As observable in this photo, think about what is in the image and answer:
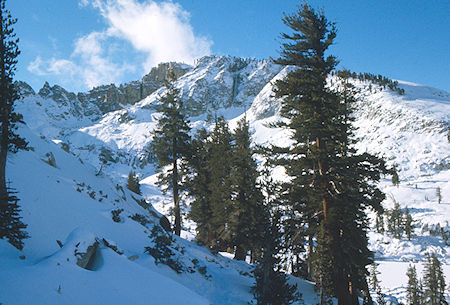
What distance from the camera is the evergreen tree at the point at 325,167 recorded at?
9928 millimetres

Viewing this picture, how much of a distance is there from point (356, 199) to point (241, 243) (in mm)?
10599

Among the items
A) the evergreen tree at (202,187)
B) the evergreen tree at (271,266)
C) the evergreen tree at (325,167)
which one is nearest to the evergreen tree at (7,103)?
the evergreen tree at (271,266)

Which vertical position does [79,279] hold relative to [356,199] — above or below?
below

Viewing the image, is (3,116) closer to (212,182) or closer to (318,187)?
(318,187)

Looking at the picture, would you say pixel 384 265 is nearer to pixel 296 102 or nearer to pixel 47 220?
pixel 296 102

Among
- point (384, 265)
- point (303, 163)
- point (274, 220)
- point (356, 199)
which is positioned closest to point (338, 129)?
point (303, 163)

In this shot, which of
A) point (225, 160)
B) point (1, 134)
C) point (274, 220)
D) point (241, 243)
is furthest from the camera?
point (225, 160)

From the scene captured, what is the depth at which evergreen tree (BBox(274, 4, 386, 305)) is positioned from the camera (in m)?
9.93

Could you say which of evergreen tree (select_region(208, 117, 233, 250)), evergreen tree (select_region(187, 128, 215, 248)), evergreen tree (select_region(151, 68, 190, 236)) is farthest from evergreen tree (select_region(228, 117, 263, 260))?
evergreen tree (select_region(151, 68, 190, 236))

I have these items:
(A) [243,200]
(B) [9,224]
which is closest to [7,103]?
(B) [9,224]

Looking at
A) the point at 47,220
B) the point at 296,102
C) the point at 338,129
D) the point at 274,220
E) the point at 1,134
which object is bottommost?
the point at 47,220

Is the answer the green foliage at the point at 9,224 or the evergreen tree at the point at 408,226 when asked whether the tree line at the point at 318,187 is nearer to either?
the green foliage at the point at 9,224

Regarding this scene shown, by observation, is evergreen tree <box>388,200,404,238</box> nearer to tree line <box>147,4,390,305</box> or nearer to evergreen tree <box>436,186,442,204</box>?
evergreen tree <box>436,186,442,204</box>

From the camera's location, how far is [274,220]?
30.1ft
